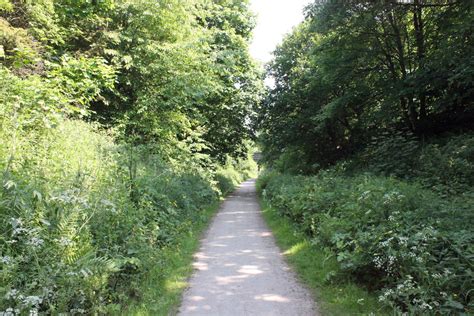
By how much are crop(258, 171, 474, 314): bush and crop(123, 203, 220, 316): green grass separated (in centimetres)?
268

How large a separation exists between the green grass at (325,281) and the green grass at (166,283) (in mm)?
2110

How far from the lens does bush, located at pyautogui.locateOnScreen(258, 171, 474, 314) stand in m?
4.13

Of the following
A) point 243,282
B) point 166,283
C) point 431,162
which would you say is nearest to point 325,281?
point 243,282

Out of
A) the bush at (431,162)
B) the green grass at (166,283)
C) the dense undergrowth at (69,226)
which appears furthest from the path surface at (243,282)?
the bush at (431,162)

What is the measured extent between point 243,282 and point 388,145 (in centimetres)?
888

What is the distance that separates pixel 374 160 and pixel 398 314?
956cm

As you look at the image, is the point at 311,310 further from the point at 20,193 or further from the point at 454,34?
the point at 454,34

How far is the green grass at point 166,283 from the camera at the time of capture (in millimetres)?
5035

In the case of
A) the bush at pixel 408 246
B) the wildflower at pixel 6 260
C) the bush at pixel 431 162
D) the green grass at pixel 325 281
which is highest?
the bush at pixel 431 162

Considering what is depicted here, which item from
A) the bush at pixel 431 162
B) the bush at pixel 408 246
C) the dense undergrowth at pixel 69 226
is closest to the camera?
the dense undergrowth at pixel 69 226

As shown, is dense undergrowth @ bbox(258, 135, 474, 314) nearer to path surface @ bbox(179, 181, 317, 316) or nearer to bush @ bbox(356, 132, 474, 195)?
bush @ bbox(356, 132, 474, 195)

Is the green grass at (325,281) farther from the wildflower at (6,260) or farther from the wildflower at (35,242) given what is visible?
the wildflower at (6,260)

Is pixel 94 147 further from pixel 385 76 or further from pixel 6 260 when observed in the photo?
pixel 385 76

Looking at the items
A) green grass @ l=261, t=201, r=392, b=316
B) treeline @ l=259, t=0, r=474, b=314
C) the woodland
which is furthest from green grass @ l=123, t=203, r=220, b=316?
treeline @ l=259, t=0, r=474, b=314
